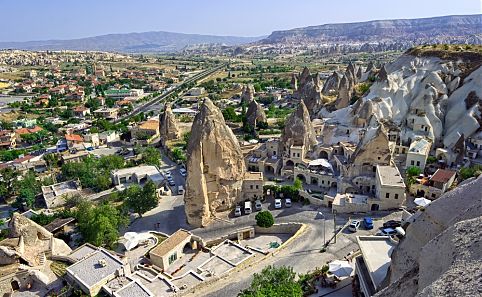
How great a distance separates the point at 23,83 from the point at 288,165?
140129mm

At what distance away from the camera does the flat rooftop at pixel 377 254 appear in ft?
70.1

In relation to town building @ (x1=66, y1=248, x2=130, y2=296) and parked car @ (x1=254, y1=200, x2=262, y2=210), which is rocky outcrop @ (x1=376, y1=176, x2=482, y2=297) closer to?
town building @ (x1=66, y1=248, x2=130, y2=296)

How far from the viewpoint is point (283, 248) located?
30.8 meters

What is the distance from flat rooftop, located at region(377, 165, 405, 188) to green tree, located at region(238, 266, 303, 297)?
17.3 meters

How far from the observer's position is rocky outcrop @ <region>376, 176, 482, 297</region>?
9.94 m

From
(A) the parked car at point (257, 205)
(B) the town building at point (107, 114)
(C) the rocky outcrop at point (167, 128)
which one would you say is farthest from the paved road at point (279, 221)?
(B) the town building at point (107, 114)

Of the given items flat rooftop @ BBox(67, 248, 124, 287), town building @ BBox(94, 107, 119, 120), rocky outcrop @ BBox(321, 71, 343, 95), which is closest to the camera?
flat rooftop @ BBox(67, 248, 124, 287)

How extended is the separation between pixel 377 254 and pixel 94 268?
19776 millimetres

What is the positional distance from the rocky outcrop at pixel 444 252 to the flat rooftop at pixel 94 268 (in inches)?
740

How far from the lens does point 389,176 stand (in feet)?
121

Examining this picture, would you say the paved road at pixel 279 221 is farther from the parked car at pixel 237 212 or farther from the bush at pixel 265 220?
the bush at pixel 265 220

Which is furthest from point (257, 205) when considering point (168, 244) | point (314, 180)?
point (168, 244)

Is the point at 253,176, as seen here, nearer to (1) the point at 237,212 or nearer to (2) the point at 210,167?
(1) the point at 237,212

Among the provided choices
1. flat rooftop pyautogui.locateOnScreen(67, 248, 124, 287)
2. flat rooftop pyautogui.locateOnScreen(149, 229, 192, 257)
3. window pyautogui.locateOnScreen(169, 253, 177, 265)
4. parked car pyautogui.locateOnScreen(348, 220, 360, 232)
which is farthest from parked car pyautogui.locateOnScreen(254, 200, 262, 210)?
flat rooftop pyautogui.locateOnScreen(67, 248, 124, 287)
